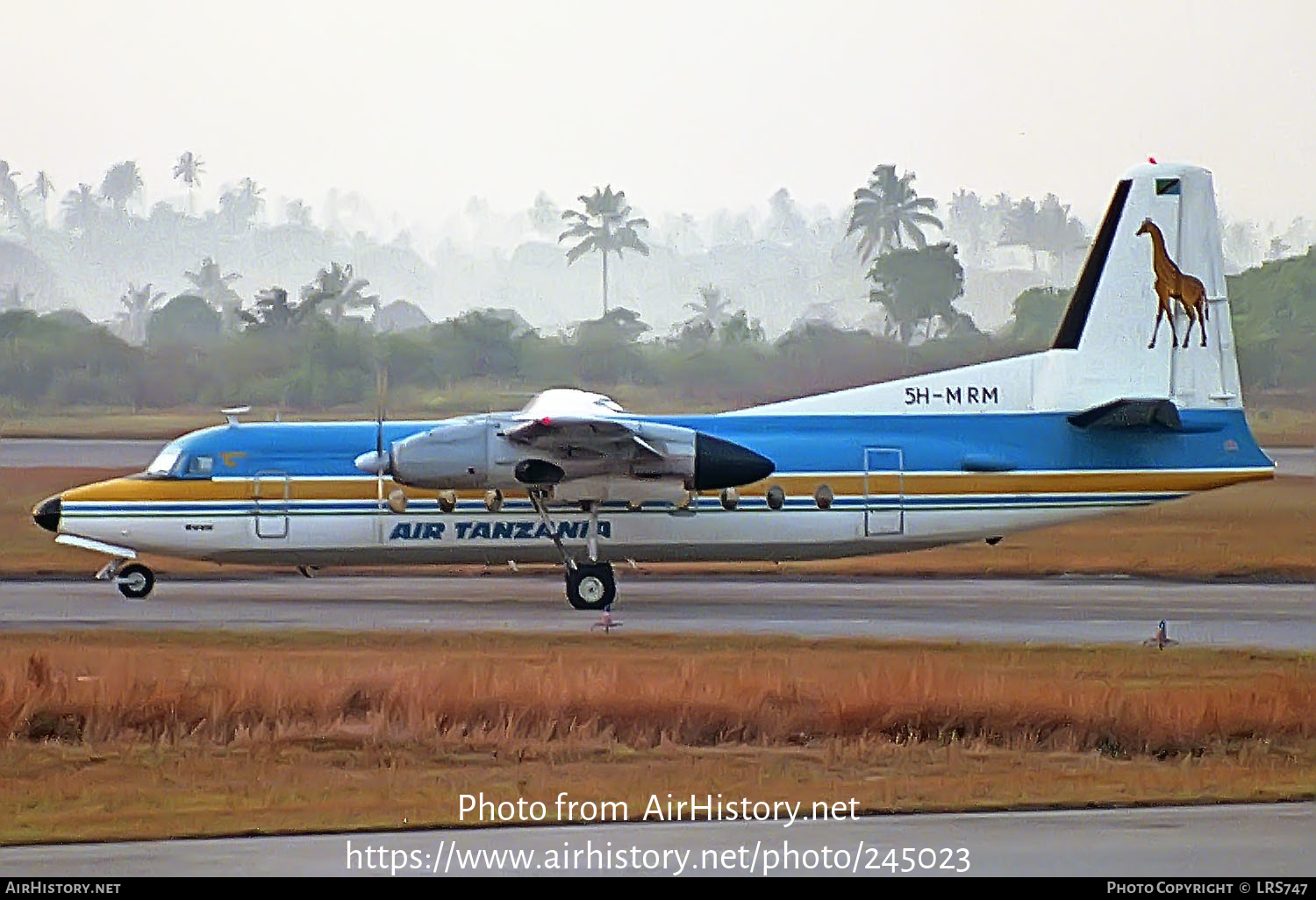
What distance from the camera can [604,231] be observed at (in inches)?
2467

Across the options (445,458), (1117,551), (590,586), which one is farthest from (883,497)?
(1117,551)

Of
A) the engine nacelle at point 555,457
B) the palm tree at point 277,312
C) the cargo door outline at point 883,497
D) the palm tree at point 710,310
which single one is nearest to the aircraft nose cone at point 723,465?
the engine nacelle at point 555,457

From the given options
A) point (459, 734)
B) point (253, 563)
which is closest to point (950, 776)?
point (459, 734)

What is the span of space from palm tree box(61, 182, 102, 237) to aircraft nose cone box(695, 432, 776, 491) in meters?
45.7

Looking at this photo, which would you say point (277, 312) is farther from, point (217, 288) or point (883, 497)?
point (883, 497)

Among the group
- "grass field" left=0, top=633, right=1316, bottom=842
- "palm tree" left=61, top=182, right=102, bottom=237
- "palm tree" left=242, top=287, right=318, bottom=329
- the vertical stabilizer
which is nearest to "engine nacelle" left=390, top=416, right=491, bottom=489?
"grass field" left=0, top=633, right=1316, bottom=842

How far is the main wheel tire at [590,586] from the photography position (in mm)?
24625

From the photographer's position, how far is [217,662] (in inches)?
729

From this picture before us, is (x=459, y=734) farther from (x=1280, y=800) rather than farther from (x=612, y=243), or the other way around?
(x=612, y=243)

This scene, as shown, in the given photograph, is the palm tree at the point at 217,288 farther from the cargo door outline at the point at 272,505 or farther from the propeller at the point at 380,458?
the propeller at the point at 380,458

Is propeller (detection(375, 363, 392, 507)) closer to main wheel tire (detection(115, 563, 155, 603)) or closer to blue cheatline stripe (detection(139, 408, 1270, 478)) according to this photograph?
blue cheatline stripe (detection(139, 408, 1270, 478))

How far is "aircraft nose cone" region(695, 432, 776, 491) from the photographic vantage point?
23828 millimetres

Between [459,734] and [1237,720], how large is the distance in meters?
6.30

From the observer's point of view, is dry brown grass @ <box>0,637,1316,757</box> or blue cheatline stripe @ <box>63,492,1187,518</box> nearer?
dry brown grass @ <box>0,637,1316,757</box>
